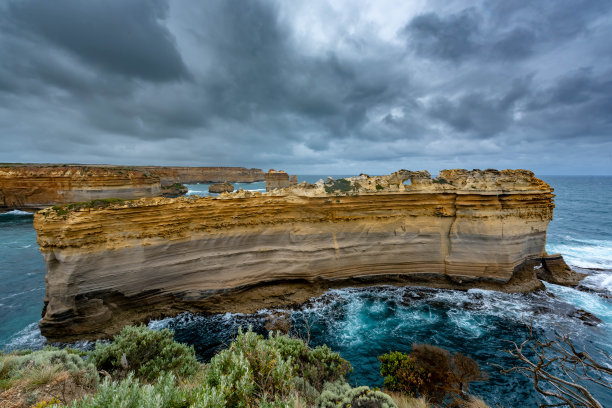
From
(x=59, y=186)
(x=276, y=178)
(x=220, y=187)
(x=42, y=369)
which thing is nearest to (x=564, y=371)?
(x=42, y=369)

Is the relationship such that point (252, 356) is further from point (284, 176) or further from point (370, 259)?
point (284, 176)

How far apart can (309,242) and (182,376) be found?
9591 mm

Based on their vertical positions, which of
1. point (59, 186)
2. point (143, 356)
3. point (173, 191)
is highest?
point (59, 186)

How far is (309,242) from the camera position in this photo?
16.2 meters

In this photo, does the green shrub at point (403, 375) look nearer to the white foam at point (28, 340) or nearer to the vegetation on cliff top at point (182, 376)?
the vegetation on cliff top at point (182, 376)

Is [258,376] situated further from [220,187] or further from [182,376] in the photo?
[220,187]

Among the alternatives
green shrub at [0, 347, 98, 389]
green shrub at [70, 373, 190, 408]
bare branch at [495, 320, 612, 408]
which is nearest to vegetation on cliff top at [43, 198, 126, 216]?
green shrub at [0, 347, 98, 389]

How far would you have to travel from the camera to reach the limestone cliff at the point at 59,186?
38625 millimetres

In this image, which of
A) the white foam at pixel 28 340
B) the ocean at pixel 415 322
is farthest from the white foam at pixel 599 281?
the white foam at pixel 28 340

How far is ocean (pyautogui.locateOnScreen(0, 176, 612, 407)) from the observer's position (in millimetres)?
10945

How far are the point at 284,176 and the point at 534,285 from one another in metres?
49.5

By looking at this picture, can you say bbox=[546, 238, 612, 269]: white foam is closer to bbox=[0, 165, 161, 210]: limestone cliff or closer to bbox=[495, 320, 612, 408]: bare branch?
bbox=[495, 320, 612, 408]: bare branch

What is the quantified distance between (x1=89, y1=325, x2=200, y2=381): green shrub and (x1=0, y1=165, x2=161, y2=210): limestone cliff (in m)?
39.2

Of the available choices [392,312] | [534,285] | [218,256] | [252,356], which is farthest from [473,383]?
[218,256]
